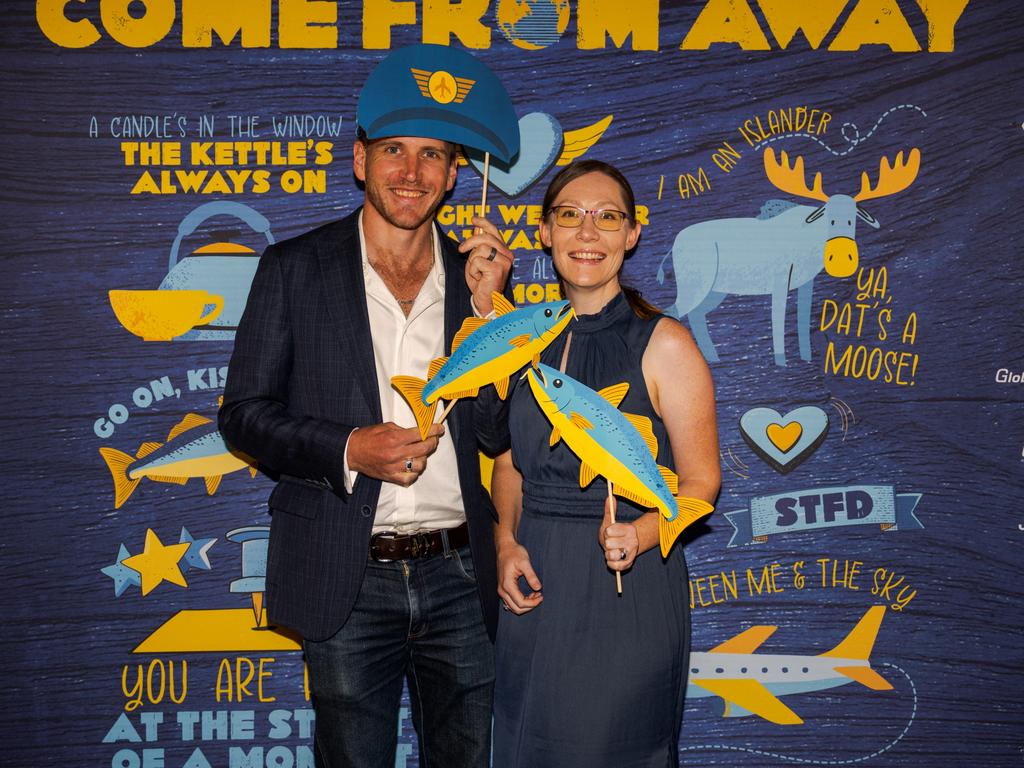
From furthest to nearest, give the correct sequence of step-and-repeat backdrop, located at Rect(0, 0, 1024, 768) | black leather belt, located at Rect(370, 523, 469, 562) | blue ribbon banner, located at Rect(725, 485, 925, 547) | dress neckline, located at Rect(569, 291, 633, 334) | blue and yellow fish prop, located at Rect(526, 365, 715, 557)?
1. blue ribbon banner, located at Rect(725, 485, 925, 547)
2. step-and-repeat backdrop, located at Rect(0, 0, 1024, 768)
3. black leather belt, located at Rect(370, 523, 469, 562)
4. dress neckline, located at Rect(569, 291, 633, 334)
5. blue and yellow fish prop, located at Rect(526, 365, 715, 557)

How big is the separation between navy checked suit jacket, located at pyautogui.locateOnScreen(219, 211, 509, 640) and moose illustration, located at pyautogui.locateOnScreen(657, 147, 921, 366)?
34.7 inches

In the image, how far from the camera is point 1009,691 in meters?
2.76

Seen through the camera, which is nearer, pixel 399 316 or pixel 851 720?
pixel 399 316

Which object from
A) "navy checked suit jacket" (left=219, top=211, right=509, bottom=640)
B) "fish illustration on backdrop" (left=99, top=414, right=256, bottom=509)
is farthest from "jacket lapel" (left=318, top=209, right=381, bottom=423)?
"fish illustration on backdrop" (left=99, top=414, right=256, bottom=509)

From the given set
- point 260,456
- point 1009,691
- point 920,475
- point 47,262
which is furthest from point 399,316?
point 1009,691

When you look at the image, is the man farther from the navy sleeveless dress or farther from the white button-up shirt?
the navy sleeveless dress

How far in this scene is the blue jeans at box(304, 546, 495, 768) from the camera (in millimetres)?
1976

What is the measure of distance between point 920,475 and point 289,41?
221 cm

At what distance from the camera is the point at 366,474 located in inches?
73.8

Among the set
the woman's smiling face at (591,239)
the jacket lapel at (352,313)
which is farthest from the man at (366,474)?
the woman's smiling face at (591,239)

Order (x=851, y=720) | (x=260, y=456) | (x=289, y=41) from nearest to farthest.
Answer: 1. (x=260, y=456)
2. (x=289, y=41)
3. (x=851, y=720)

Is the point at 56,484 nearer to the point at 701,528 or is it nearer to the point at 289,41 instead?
the point at 289,41

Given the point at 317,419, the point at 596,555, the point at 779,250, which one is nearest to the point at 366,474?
the point at 317,419

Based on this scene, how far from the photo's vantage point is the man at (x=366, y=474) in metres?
1.94
